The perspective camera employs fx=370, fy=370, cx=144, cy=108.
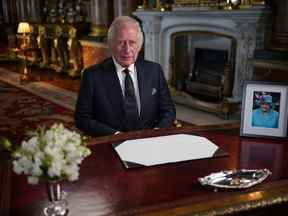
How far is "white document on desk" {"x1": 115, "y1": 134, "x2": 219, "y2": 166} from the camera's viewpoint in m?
1.50

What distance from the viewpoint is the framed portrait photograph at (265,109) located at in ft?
5.59

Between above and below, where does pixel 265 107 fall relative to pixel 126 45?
→ below

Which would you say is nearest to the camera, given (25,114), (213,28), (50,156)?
(50,156)

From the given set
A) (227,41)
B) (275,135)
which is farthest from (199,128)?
(227,41)

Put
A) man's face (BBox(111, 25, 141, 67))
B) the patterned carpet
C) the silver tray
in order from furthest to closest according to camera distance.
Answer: the patterned carpet → man's face (BBox(111, 25, 141, 67)) → the silver tray

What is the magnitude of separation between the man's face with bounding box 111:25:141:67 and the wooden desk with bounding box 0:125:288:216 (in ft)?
2.20

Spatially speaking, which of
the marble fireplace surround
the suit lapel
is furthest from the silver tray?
the marble fireplace surround

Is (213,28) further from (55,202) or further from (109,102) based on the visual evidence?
(55,202)

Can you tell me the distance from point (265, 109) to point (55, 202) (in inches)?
42.5

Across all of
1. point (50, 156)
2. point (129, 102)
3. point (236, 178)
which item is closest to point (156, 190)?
point (236, 178)

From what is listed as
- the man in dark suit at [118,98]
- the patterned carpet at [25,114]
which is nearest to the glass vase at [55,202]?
the man in dark suit at [118,98]

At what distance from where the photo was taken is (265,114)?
5.66 ft

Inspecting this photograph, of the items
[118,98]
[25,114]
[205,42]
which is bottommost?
[25,114]

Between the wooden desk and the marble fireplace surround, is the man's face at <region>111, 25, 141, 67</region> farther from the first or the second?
the marble fireplace surround
